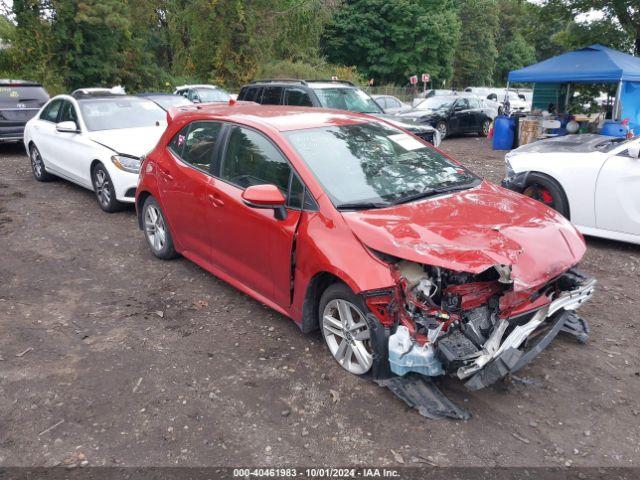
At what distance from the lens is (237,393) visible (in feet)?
12.1

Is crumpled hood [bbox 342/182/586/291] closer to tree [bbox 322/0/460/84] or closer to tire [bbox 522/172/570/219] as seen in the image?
tire [bbox 522/172/570/219]

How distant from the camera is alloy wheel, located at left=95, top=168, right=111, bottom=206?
7.96m

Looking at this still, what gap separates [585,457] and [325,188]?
2279mm

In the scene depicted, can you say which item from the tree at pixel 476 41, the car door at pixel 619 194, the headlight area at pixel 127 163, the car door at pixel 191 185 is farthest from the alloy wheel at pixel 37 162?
the tree at pixel 476 41

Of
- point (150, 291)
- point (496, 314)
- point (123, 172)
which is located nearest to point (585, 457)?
point (496, 314)

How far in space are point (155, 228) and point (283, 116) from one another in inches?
87.4

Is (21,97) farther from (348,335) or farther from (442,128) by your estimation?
(348,335)

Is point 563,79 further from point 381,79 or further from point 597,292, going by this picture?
point 381,79

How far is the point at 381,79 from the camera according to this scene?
4466 cm

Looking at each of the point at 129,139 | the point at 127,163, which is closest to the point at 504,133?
the point at 129,139

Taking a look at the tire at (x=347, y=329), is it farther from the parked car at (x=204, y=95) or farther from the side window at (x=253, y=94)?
the parked car at (x=204, y=95)

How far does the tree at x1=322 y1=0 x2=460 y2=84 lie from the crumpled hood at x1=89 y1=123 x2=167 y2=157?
120 ft

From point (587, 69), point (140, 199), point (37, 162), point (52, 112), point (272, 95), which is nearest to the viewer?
point (140, 199)

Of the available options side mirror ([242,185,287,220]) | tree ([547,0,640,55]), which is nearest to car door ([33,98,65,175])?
side mirror ([242,185,287,220])
